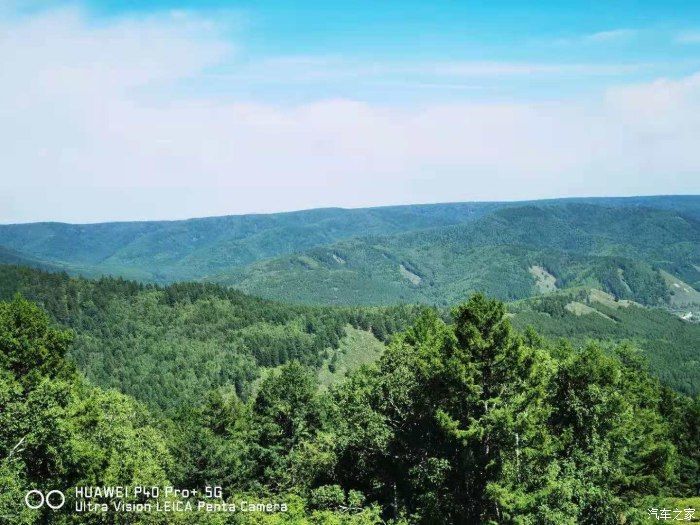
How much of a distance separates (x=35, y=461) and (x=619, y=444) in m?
41.1

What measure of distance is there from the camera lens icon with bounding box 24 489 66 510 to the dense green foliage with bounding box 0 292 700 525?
675mm

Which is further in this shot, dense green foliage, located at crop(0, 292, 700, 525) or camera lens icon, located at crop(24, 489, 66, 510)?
dense green foliage, located at crop(0, 292, 700, 525)

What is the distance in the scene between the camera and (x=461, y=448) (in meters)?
46.3

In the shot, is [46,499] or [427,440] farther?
[427,440]

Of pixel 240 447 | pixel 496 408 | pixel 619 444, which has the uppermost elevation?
pixel 496 408

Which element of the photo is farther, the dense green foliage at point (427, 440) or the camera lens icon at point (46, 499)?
the dense green foliage at point (427, 440)

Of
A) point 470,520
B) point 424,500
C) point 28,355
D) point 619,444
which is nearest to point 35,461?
point 28,355

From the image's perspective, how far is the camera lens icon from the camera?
38.3 metres

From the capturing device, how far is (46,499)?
39.7 metres

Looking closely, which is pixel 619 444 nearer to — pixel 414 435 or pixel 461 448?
pixel 461 448

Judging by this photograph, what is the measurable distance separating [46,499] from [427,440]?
88.7ft

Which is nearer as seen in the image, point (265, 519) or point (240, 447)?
point (265, 519)

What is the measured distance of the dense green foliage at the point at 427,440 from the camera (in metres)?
39.4

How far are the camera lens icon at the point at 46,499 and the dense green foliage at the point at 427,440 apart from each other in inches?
26.6
